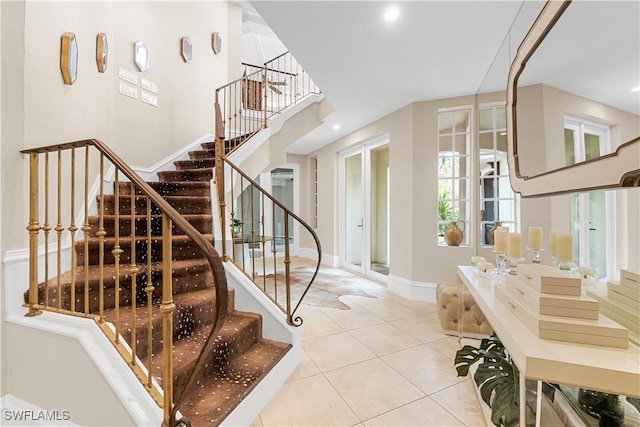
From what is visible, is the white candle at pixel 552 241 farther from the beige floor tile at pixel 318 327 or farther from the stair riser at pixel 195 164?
the stair riser at pixel 195 164

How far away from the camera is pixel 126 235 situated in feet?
7.90

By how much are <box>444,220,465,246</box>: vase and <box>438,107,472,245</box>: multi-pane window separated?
0.38ft

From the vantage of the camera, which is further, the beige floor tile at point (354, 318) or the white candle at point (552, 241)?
the beige floor tile at point (354, 318)

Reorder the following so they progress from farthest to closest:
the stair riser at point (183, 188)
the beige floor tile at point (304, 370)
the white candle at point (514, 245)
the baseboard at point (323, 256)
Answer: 1. the baseboard at point (323, 256)
2. the stair riser at point (183, 188)
3. the beige floor tile at point (304, 370)
4. the white candle at point (514, 245)

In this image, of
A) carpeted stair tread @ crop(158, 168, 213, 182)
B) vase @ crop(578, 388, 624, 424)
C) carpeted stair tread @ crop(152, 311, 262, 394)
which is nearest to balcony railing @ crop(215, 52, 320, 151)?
carpeted stair tread @ crop(158, 168, 213, 182)

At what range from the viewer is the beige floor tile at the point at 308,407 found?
5.25 feet

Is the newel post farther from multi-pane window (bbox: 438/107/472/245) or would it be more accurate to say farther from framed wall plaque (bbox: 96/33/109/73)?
A: multi-pane window (bbox: 438/107/472/245)

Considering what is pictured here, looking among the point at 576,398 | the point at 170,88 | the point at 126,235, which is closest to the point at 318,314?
the point at 126,235

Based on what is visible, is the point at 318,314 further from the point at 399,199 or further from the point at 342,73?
the point at 342,73

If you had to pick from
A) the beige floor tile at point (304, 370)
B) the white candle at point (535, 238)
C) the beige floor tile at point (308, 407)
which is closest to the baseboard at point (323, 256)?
the beige floor tile at point (304, 370)

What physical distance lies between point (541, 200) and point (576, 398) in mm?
995

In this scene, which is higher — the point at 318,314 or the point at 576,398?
the point at 576,398

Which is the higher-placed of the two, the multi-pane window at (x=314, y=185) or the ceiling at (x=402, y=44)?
the ceiling at (x=402, y=44)

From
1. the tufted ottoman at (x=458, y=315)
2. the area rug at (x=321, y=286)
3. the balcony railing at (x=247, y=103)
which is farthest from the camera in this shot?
the balcony railing at (x=247, y=103)
